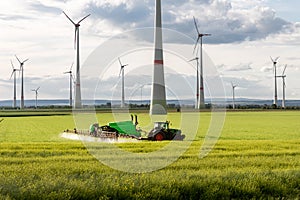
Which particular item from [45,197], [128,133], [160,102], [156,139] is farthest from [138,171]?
[160,102]

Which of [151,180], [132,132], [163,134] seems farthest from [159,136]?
[151,180]

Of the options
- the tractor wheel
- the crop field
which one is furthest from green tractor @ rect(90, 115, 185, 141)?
the crop field

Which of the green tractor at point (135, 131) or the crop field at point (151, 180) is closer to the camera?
the crop field at point (151, 180)

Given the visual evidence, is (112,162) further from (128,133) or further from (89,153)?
(128,133)

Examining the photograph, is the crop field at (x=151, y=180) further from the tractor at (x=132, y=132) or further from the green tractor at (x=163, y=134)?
the tractor at (x=132, y=132)

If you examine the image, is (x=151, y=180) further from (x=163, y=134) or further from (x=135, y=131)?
(x=135, y=131)

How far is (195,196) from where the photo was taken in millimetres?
13930

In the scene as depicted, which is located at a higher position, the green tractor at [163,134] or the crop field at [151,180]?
the green tractor at [163,134]

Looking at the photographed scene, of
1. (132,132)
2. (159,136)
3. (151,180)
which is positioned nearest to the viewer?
(151,180)

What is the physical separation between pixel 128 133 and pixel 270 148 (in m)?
12.7

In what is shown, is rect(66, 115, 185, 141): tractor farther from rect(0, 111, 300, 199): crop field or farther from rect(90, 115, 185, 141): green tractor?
rect(0, 111, 300, 199): crop field

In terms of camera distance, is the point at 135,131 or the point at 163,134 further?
the point at 135,131

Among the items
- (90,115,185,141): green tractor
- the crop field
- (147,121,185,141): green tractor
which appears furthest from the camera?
(90,115,185,141): green tractor

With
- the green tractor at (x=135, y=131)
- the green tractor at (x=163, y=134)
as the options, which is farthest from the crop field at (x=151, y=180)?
the green tractor at (x=135, y=131)
